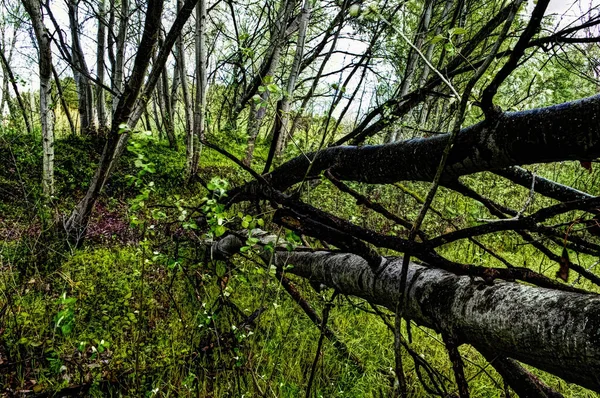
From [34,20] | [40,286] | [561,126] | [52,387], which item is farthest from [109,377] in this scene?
[34,20]

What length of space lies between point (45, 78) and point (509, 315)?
5.21 metres

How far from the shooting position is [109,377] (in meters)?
2.16

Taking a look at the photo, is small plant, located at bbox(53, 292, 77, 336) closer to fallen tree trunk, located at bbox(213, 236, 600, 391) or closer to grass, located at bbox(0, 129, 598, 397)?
grass, located at bbox(0, 129, 598, 397)

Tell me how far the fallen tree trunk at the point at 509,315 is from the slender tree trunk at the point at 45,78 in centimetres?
450

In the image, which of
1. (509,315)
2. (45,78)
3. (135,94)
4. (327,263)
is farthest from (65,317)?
(45,78)

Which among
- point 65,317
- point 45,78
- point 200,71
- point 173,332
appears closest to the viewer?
point 65,317

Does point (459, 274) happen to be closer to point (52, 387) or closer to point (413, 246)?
point (413, 246)

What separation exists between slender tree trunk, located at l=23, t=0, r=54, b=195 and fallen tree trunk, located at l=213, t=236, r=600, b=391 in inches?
177

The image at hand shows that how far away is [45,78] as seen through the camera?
167 inches

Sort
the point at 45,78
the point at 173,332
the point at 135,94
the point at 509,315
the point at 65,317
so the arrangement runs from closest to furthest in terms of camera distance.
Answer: the point at 509,315, the point at 65,317, the point at 173,332, the point at 135,94, the point at 45,78

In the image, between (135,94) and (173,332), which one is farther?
(135,94)

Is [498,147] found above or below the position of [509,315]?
above

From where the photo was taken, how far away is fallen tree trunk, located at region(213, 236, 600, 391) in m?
0.67

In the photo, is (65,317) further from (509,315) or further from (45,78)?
(45,78)
